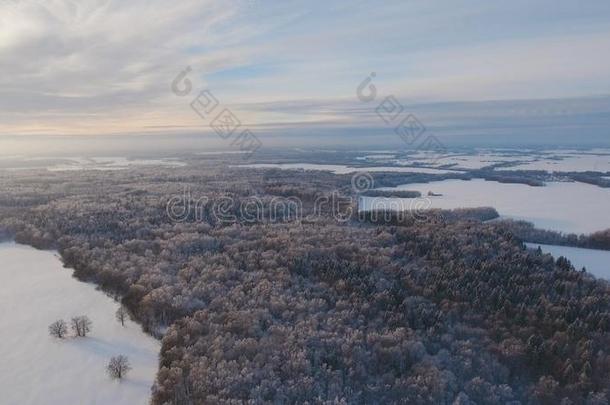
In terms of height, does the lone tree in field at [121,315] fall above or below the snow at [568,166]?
below

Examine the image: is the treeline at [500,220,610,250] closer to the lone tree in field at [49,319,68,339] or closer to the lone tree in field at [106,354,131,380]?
the lone tree in field at [106,354,131,380]

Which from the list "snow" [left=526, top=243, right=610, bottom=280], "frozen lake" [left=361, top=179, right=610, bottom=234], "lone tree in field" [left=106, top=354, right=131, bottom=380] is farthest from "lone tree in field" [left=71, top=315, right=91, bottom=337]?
"frozen lake" [left=361, top=179, right=610, bottom=234]

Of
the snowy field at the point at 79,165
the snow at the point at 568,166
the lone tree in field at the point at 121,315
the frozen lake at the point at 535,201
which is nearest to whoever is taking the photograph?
the lone tree in field at the point at 121,315

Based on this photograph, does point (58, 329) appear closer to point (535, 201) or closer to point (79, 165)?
point (535, 201)

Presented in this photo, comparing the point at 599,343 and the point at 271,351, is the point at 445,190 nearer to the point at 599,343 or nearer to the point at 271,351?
the point at 599,343

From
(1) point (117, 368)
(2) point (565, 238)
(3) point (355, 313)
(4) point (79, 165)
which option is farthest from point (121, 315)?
(4) point (79, 165)

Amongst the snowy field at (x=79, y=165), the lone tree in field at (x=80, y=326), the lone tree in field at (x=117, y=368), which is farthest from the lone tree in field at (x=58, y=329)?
the snowy field at (x=79, y=165)

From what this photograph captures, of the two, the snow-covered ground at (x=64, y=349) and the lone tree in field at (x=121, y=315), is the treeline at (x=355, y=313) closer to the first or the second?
the lone tree in field at (x=121, y=315)
